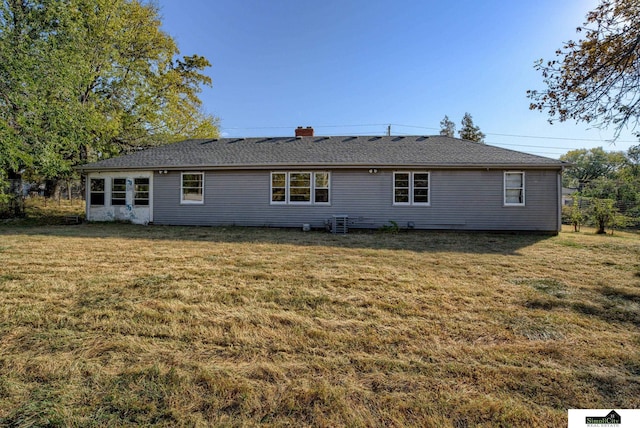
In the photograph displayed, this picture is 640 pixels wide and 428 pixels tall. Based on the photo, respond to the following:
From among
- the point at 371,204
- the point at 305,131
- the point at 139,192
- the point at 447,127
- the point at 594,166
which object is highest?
the point at 447,127

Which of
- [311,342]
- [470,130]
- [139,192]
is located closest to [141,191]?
[139,192]

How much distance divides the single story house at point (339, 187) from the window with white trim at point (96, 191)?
44 millimetres

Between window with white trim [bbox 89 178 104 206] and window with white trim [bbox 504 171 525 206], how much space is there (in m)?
16.6

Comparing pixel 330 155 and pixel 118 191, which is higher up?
pixel 330 155

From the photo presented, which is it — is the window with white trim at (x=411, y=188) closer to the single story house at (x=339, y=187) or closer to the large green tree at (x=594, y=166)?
the single story house at (x=339, y=187)

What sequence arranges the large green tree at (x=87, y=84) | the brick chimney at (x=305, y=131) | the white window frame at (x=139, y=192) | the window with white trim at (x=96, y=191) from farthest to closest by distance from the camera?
the brick chimney at (x=305, y=131) → the window with white trim at (x=96, y=191) → the white window frame at (x=139, y=192) → the large green tree at (x=87, y=84)

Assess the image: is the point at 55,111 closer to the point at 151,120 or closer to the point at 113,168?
the point at 113,168

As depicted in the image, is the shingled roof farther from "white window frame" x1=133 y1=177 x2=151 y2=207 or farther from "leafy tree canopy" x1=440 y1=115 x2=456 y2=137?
"leafy tree canopy" x1=440 y1=115 x2=456 y2=137

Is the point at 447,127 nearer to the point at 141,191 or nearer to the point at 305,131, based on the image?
the point at 305,131

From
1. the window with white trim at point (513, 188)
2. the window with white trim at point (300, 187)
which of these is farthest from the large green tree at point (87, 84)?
the window with white trim at point (513, 188)

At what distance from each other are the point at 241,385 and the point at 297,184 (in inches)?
399

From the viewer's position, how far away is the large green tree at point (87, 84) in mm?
11672

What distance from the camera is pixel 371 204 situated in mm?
11547

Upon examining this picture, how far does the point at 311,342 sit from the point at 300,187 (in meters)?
9.44
